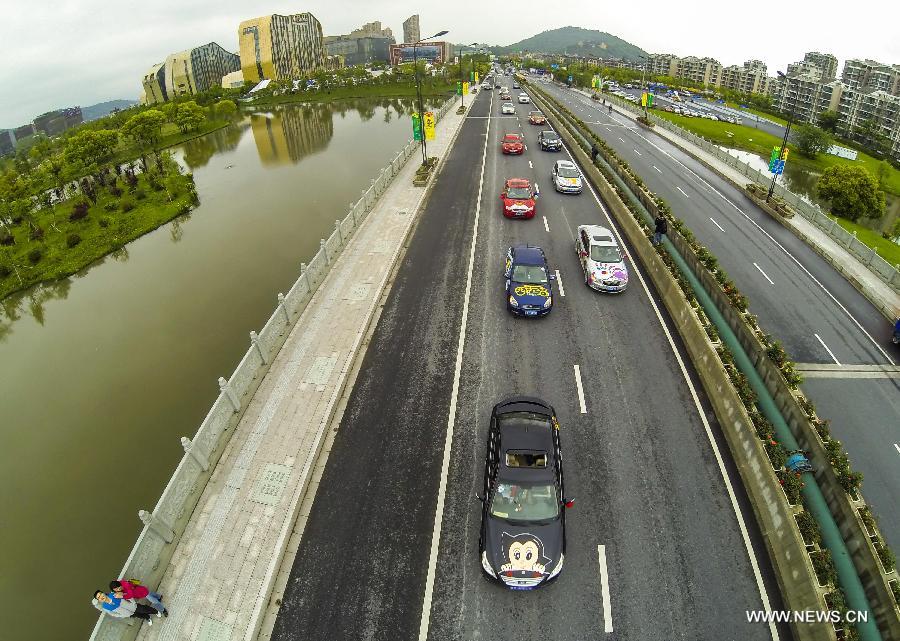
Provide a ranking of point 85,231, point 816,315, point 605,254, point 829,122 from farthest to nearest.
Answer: point 829,122 → point 85,231 → point 605,254 → point 816,315

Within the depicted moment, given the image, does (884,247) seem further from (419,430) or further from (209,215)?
(209,215)

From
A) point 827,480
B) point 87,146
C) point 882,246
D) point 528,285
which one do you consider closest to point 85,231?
point 87,146

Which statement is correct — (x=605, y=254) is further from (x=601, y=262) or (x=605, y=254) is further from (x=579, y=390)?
(x=579, y=390)

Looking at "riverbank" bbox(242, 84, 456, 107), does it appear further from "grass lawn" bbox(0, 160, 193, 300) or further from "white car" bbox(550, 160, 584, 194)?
"white car" bbox(550, 160, 584, 194)

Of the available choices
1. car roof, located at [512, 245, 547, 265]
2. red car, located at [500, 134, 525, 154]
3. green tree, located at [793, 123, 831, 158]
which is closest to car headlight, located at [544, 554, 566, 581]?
car roof, located at [512, 245, 547, 265]

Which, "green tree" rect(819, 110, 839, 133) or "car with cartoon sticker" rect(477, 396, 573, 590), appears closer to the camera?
"car with cartoon sticker" rect(477, 396, 573, 590)

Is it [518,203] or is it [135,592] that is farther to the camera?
[518,203]
